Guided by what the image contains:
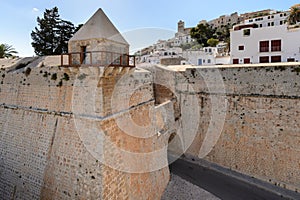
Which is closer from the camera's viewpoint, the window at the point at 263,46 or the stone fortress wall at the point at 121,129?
the stone fortress wall at the point at 121,129

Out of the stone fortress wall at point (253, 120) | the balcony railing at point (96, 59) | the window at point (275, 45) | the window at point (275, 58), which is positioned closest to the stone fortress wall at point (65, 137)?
the balcony railing at point (96, 59)

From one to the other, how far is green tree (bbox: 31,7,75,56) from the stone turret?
12694mm

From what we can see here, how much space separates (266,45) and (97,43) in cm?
1613

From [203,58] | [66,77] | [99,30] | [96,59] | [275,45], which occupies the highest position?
[203,58]

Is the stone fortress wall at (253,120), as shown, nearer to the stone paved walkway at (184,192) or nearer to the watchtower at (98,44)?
the stone paved walkway at (184,192)

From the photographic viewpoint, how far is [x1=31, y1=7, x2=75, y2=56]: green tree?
57.7 ft

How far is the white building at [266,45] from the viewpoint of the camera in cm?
1612

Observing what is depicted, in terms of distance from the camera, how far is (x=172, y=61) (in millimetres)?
24609

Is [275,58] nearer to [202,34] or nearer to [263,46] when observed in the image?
[263,46]

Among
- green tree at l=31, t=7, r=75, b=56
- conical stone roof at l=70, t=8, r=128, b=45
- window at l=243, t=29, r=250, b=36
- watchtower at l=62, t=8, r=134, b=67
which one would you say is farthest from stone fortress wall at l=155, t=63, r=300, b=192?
green tree at l=31, t=7, r=75, b=56

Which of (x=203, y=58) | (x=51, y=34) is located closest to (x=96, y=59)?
(x=51, y=34)

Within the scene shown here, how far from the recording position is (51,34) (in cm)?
1795

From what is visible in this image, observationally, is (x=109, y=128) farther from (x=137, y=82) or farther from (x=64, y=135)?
(x=137, y=82)

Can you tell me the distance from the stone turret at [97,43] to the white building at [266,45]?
14881 millimetres
